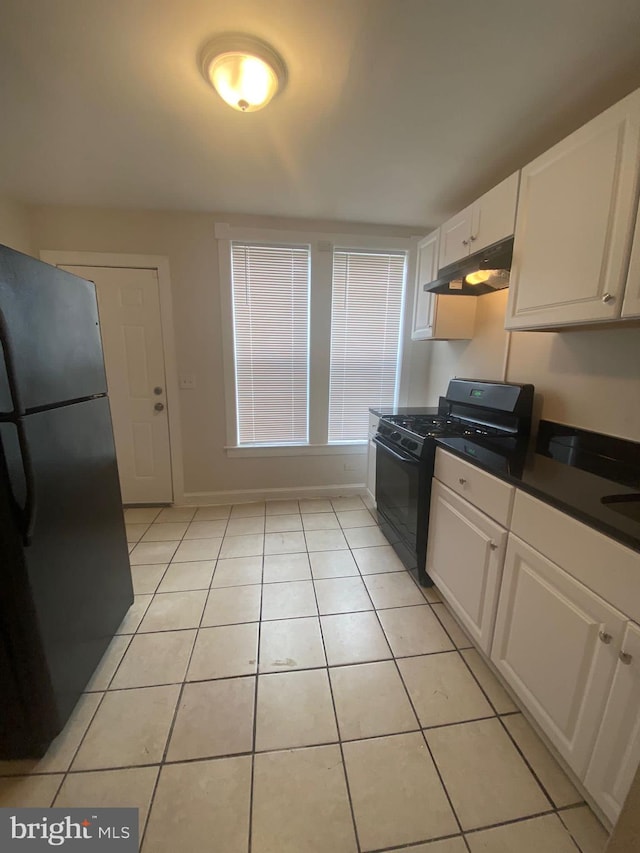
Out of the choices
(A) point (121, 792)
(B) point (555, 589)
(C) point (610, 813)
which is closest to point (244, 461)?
(A) point (121, 792)

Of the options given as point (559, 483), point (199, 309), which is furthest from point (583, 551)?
point (199, 309)

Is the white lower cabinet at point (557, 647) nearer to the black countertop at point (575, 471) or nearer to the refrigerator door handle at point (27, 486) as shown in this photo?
the black countertop at point (575, 471)

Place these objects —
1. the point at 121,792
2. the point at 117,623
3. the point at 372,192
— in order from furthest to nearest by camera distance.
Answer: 1. the point at 372,192
2. the point at 117,623
3. the point at 121,792

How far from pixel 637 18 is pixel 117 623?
3.11 metres

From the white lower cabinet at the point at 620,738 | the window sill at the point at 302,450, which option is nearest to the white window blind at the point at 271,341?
the window sill at the point at 302,450

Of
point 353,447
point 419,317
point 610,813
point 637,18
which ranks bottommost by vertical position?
point 610,813

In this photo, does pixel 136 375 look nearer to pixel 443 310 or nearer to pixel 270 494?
pixel 270 494

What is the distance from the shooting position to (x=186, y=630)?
168cm

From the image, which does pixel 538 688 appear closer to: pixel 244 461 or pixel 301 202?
pixel 244 461

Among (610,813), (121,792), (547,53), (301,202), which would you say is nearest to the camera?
(610,813)

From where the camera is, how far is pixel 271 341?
9.51 ft

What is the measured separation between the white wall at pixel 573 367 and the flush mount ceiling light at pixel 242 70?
5.81 ft

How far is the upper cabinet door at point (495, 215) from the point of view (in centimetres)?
162

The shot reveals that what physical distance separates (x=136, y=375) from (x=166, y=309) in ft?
2.02
